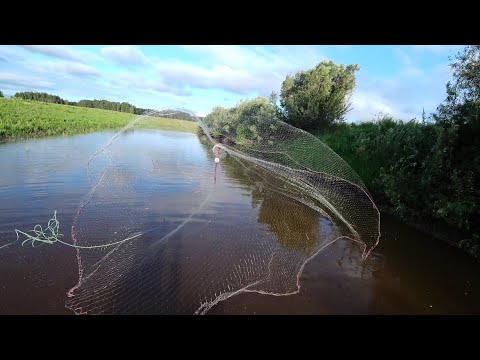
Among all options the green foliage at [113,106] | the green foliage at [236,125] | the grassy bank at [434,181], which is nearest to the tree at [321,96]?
the grassy bank at [434,181]

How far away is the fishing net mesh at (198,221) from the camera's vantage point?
4711 millimetres

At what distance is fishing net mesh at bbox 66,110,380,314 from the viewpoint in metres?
4.71

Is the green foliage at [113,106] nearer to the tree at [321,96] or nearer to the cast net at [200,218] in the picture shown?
the tree at [321,96]

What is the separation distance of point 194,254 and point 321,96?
15641 mm

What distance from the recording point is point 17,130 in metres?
19.0

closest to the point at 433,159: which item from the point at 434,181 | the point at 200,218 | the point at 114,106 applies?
the point at 434,181

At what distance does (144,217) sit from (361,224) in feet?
16.0

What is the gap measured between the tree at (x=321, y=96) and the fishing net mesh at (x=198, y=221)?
10.9 meters

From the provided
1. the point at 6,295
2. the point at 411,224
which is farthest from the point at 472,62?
the point at 6,295

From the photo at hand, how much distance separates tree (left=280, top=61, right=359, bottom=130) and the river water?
34.6 feet

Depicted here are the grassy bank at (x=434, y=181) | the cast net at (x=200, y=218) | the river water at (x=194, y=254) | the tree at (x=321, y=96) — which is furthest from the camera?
the tree at (x=321, y=96)

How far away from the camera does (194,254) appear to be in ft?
19.5

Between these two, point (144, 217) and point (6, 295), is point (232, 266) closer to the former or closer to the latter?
point (144, 217)

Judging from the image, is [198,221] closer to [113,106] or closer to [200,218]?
[200,218]
